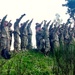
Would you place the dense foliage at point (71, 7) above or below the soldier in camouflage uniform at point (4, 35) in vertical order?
above

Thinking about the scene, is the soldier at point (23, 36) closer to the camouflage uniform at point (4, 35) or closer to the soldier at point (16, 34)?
the soldier at point (16, 34)

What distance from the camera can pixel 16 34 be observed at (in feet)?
54.1

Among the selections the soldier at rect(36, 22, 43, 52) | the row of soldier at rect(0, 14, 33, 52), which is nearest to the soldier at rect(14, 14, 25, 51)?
the row of soldier at rect(0, 14, 33, 52)

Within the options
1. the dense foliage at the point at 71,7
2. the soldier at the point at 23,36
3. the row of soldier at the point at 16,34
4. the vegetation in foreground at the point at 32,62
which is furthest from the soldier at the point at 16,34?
the dense foliage at the point at 71,7

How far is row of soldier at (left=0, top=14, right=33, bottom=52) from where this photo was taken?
15.6 meters

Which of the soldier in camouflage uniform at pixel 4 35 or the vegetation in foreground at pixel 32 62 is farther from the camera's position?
the soldier in camouflage uniform at pixel 4 35

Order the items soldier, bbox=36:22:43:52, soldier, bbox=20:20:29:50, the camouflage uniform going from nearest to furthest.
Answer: the camouflage uniform
soldier, bbox=20:20:29:50
soldier, bbox=36:22:43:52

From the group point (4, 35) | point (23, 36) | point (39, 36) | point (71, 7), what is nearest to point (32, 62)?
point (4, 35)

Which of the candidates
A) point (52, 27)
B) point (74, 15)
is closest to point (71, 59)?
point (52, 27)

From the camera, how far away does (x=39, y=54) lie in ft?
55.2

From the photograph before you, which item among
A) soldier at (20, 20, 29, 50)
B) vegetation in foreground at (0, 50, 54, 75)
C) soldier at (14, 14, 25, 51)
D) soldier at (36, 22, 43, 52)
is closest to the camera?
vegetation in foreground at (0, 50, 54, 75)

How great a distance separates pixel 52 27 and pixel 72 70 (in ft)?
37.6

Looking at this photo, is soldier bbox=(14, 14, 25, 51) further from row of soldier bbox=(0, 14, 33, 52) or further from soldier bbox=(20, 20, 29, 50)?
soldier bbox=(20, 20, 29, 50)

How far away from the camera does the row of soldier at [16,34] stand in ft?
51.3
